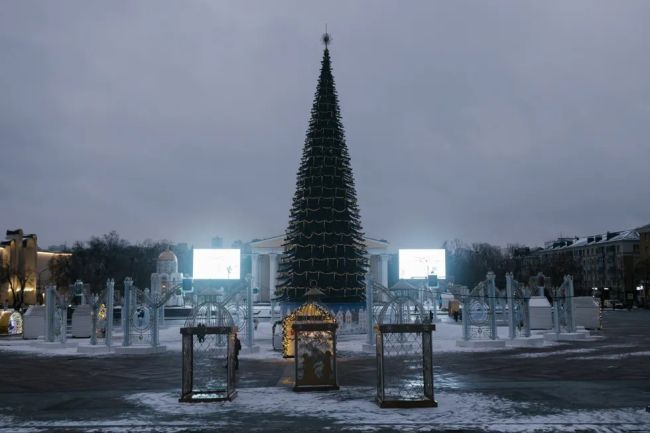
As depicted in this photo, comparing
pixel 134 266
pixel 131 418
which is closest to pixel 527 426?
pixel 131 418

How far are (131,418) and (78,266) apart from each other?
342 ft

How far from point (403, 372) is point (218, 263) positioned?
6178cm

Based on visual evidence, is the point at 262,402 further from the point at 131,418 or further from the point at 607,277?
the point at 607,277

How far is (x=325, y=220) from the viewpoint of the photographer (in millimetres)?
41500

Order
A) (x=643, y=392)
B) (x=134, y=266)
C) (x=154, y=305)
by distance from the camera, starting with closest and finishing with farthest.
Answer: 1. (x=643, y=392)
2. (x=154, y=305)
3. (x=134, y=266)

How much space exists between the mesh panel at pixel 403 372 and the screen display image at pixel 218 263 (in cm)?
4950

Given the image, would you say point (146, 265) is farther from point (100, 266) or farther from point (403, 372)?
point (403, 372)

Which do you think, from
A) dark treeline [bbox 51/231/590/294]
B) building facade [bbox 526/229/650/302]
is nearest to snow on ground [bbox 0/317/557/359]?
dark treeline [bbox 51/231/590/294]

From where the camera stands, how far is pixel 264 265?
115m

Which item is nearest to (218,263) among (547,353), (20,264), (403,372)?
(20,264)

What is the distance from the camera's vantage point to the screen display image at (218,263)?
80750 mm

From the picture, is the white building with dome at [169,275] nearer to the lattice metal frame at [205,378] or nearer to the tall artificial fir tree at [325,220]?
the tall artificial fir tree at [325,220]

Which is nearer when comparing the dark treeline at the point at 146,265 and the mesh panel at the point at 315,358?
the mesh panel at the point at 315,358

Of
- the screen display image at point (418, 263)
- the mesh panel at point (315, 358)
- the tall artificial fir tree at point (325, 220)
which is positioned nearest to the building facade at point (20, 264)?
the screen display image at point (418, 263)
